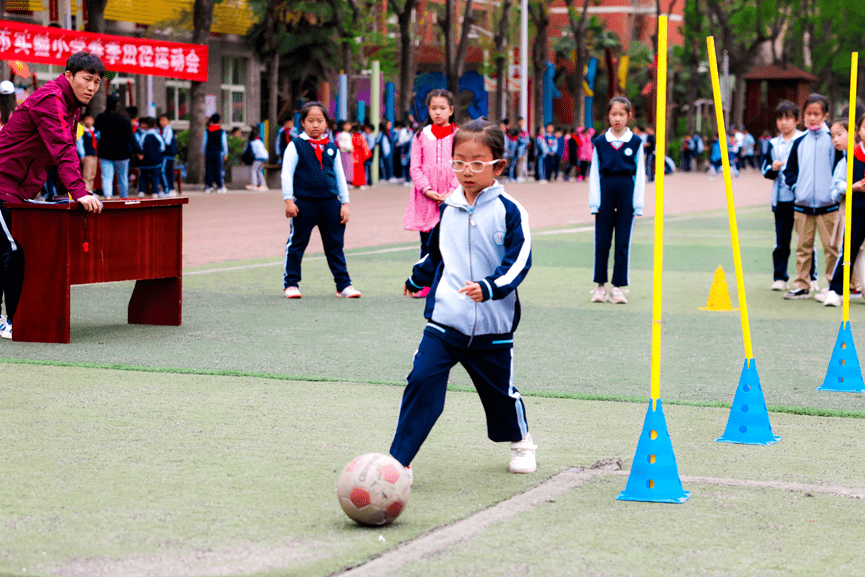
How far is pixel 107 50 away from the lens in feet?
81.6

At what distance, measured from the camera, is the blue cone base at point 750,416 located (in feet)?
19.1

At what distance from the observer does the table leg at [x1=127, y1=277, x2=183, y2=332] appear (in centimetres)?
945

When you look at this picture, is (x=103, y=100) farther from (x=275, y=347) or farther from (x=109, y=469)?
(x=109, y=469)

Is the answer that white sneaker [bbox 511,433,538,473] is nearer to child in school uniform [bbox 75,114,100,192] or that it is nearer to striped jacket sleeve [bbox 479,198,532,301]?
striped jacket sleeve [bbox 479,198,532,301]

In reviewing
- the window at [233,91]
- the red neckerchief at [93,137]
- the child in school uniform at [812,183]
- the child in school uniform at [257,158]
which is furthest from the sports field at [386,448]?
the window at [233,91]

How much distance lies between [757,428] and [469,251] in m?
1.72

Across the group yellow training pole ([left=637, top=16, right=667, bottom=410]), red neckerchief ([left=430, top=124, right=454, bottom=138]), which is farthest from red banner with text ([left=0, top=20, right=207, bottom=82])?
yellow training pole ([left=637, top=16, right=667, bottom=410])

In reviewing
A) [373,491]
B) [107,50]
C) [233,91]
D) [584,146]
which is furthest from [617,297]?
[233,91]

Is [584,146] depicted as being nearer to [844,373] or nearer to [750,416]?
[844,373]

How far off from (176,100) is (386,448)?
127 feet

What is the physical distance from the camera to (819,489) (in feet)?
16.3

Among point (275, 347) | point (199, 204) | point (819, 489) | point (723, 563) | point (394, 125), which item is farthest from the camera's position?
point (394, 125)

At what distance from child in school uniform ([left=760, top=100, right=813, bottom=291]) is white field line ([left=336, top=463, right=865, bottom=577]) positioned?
7.41 meters

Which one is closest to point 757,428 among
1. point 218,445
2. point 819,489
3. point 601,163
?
point 819,489
